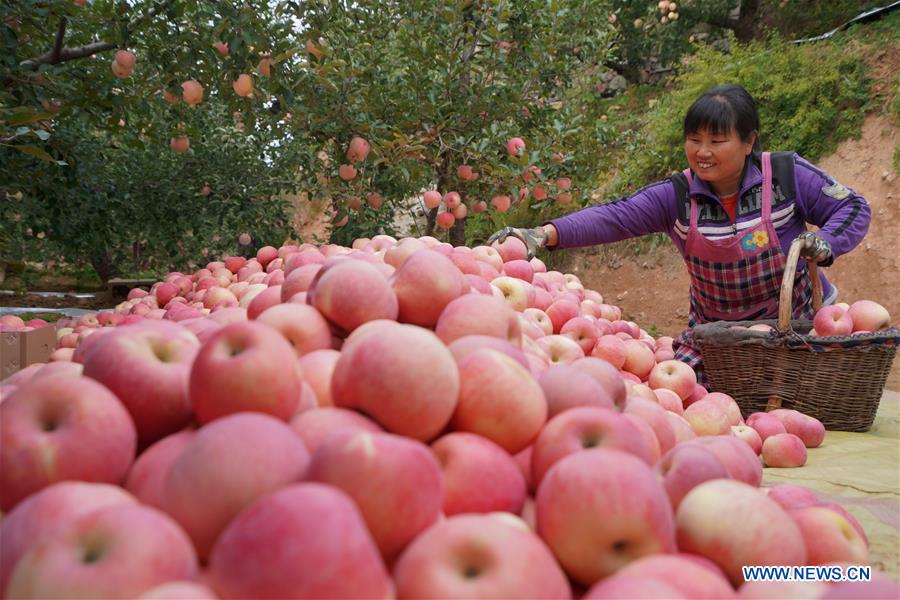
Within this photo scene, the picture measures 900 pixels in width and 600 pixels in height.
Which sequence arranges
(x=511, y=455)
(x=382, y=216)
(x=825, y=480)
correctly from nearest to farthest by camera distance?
1. (x=511, y=455)
2. (x=825, y=480)
3. (x=382, y=216)

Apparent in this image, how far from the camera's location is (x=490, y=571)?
81 cm

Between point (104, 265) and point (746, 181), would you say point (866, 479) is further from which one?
point (104, 265)

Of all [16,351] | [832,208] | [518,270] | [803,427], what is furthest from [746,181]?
[16,351]

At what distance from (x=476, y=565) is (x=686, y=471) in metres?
0.48

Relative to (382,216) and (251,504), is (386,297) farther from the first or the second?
(382,216)

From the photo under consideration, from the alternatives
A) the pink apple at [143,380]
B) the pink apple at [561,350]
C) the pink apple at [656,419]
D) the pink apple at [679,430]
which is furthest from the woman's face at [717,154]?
the pink apple at [143,380]

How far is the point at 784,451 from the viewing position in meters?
2.32

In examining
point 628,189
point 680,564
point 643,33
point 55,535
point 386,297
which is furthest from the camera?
point 643,33

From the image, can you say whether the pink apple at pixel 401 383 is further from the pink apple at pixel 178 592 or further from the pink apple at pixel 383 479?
the pink apple at pixel 178 592

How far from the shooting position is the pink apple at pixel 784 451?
7.60 feet

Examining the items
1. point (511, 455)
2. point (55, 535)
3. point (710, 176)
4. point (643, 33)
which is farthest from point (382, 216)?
point (643, 33)

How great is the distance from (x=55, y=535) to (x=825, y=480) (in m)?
2.15

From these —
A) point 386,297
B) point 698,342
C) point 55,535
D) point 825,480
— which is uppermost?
point 386,297

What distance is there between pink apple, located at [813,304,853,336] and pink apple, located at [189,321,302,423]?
107 inches
